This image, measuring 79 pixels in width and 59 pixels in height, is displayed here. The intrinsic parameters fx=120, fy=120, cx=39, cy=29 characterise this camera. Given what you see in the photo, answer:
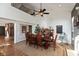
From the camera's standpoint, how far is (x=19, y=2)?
2.29 meters

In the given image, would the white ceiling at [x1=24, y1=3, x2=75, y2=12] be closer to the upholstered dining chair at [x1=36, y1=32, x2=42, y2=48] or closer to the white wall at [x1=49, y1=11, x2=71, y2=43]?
the white wall at [x1=49, y1=11, x2=71, y2=43]

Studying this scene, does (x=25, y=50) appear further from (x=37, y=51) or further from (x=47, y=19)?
(x=47, y=19)

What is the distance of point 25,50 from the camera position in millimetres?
2242

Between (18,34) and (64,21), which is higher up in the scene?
(64,21)

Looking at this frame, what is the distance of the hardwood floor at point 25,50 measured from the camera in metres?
2.21

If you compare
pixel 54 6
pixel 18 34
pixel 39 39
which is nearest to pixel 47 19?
pixel 54 6

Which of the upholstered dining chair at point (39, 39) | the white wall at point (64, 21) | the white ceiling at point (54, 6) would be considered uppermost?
the white ceiling at point (54, 6)

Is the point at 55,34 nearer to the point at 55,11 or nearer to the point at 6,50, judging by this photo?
the point at 55,11

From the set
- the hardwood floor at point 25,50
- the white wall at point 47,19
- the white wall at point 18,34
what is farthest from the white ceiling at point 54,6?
the hardwood floor at point 25,50

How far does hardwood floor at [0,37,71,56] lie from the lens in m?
2.21

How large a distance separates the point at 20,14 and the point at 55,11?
66 centimetres

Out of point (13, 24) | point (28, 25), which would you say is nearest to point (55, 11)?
point (28, 25)

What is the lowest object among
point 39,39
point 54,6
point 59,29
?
point 39,39

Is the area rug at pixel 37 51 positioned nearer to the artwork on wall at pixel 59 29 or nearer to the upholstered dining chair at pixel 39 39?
the upholstered dining chair at pixel 39 39
